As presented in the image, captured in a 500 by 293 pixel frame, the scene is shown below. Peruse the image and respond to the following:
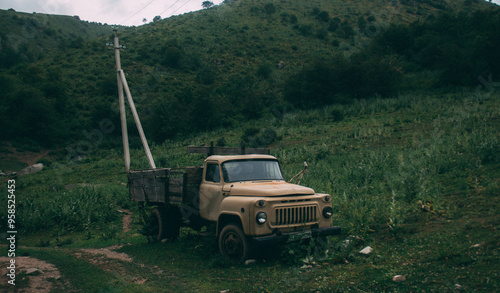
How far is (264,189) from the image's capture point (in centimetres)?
736

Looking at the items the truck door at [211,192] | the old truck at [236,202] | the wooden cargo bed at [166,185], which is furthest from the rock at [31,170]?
the truck door at [211,192]

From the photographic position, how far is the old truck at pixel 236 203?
23.0 feet

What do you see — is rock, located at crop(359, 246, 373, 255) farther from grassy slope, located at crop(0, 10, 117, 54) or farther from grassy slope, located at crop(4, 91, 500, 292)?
grassy slope, located at crop(0, 10, 117, 54)

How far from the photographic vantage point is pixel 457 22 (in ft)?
187

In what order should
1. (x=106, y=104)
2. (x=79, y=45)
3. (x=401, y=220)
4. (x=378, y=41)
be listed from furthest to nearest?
1. (x=79, y=45)
2. (x=378, y=41)
3. (x=106, y=104)
4. (x=401, y=220)

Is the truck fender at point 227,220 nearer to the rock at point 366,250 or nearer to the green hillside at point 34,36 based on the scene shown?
the rock at point 366,250

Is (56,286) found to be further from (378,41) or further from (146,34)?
(146,34)

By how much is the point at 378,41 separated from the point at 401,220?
58017mm

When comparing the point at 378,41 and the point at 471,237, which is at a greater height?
the point at 378,41

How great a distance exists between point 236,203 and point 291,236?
1297 mm

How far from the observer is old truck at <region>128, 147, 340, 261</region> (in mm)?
7023

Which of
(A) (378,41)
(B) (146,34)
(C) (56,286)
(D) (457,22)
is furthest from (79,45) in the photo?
(C) (56,286)

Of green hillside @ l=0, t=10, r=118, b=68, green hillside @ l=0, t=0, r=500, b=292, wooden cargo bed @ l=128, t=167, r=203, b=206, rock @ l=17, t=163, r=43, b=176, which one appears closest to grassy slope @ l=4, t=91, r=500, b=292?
green hillside @ l=0, t=0, r=500, b=292

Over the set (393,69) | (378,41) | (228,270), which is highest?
(378,41)
